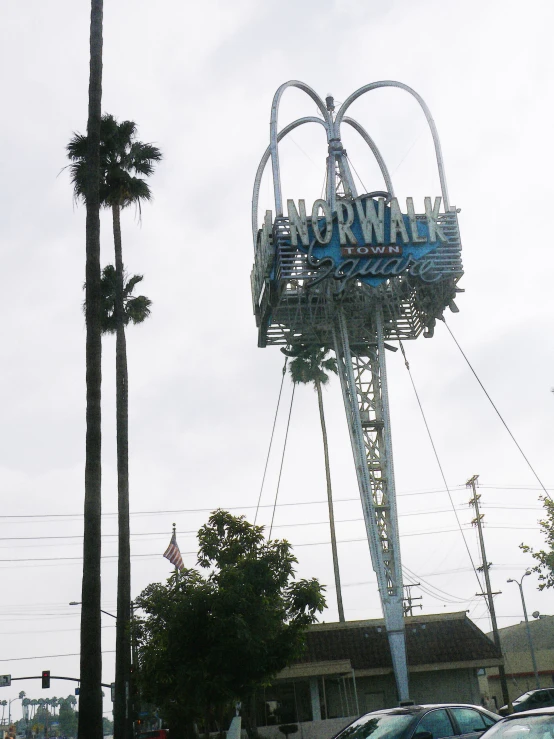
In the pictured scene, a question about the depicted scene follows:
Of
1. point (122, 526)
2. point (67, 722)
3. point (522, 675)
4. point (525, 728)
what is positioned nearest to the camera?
point (525, 728)

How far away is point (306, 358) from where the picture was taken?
54.9 m

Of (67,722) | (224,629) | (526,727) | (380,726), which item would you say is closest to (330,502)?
(224,629)

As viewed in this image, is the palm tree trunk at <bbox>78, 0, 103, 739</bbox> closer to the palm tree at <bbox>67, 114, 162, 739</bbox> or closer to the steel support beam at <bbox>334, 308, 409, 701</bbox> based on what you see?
the palm tree at <bbox>67, 114, 162, 739</bbox>

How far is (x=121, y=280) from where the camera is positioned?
112 feet

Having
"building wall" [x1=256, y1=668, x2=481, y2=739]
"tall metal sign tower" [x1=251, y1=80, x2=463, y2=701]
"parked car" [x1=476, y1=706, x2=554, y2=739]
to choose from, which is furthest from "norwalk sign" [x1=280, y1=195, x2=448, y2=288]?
"parked car" [x1=476, y1=706, x2=554, y2=739]

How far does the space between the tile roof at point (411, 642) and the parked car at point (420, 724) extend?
2069cm

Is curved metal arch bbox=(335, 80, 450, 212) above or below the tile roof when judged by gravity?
above

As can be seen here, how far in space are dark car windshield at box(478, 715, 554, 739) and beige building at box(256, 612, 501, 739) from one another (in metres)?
23.4

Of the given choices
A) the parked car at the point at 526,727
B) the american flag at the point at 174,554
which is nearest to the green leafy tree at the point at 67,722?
the american flag at the point at 174,554

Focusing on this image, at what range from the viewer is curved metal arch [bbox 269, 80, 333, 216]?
3238 centimetres

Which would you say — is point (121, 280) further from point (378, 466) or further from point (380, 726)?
point (380, 726)

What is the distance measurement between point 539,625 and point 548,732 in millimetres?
81574

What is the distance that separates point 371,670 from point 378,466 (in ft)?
26.7

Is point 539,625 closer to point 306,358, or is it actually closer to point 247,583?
point 306,358
